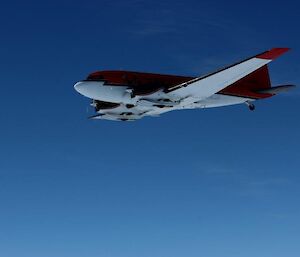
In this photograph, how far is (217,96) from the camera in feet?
183

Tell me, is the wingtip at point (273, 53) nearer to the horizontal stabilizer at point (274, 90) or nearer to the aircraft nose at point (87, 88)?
the horizontal stabilizer at point (274, 90)

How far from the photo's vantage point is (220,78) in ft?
160

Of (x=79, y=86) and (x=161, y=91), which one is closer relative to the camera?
(x=79, y=86)

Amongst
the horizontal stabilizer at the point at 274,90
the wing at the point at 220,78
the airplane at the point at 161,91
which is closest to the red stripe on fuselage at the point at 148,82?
the airplane at the point at 161,91

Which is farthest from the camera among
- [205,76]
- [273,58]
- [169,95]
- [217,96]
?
[217,96]

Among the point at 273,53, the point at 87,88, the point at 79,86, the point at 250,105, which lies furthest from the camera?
the point at 250,105

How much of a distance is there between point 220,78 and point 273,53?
254 inches

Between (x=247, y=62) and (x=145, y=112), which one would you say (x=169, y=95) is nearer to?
(x=145, y=112)

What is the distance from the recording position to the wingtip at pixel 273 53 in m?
43.3

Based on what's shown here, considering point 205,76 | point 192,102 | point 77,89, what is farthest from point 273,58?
point 77,89

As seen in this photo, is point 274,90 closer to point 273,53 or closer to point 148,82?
point 148,82

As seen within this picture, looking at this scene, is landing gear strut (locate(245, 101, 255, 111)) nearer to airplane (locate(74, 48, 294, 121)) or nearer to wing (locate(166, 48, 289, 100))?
airplane (locate(74, 48, 294, 121))

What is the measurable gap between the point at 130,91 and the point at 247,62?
12.2m

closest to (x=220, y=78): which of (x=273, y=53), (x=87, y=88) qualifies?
(x=273, y=53)
